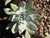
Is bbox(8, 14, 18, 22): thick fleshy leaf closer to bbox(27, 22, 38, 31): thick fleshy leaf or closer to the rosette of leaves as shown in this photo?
the rosette of leaves

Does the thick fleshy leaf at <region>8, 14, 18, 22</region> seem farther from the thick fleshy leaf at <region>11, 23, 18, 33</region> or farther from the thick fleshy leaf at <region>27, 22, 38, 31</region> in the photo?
the thick fleshy leaf at <region>27, 22, 38, 31</region>

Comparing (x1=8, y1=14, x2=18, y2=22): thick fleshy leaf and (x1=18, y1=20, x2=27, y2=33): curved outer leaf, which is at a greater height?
(x1=8, y1=14, x2=18, y2=22): thick fleshy leaf

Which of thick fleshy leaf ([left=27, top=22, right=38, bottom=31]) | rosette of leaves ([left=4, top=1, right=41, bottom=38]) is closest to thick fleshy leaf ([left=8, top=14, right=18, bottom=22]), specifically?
rosette of leaves ([left=4, top=1, right=41, bottom=38])

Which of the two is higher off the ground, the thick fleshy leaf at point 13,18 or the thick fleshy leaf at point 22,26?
the thick fleshy leaf at point 13,18

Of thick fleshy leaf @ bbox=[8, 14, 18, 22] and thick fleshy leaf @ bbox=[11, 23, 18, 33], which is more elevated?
thick fleshy leaf @ bbox=[8, 14, 18, 22]

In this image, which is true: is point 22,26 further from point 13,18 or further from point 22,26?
point 13,18

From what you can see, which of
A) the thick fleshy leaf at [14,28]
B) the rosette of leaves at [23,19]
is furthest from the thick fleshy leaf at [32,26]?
the thick fleshy leaf at [14,28]

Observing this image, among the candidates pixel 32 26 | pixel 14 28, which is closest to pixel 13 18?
pixel 14 28

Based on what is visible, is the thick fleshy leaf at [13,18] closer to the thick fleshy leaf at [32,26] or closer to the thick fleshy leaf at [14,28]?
the thick fleshy leaf at [14,28]

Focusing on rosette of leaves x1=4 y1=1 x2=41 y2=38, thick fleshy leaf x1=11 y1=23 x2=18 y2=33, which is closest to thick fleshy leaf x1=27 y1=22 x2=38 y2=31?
rosette of leaves x1=4 y1=1 x2=41 y2=38
